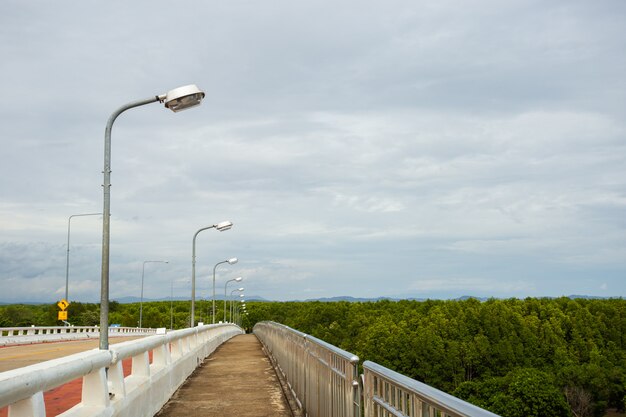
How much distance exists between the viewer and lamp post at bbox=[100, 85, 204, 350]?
1238 centimetres

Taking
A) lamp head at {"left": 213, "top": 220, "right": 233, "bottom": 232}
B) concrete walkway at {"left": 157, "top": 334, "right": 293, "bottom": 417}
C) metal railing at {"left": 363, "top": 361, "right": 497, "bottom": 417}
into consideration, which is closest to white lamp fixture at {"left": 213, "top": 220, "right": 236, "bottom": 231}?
lamp head at {"left": 213, "top": 220, "right": 233, "bottom": 232}

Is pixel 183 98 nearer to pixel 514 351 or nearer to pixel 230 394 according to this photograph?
pixel 230 394

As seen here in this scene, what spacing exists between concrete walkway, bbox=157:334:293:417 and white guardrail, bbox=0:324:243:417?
34 cm

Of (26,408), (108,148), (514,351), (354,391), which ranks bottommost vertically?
(514,351)

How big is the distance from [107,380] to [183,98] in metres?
6.82

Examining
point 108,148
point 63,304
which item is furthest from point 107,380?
point 63,304

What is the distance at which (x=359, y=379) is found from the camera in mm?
6316

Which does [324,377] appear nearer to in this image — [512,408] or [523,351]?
[512,408]

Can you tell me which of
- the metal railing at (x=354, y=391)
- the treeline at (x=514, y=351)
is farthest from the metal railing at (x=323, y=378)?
the treeline at (x=514, y=351)

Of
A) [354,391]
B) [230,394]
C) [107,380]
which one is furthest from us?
[230,394]

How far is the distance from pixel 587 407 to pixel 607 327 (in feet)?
168

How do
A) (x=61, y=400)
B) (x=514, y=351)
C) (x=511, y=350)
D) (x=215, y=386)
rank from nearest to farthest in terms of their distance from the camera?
1. (x=61, y=400)
2. (x=215, y=386)
3. (x=511, y=350)
4. (x=514, y=351)

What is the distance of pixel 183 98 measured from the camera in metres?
13.6

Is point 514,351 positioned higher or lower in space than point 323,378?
lower
